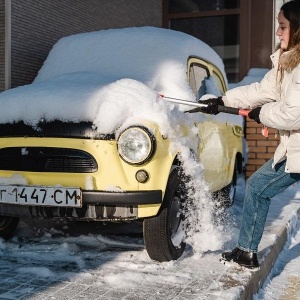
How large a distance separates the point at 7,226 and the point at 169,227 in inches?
56.5

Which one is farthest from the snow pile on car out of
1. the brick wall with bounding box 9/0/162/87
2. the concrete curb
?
the brick wall with bounding box 9/0/162/87

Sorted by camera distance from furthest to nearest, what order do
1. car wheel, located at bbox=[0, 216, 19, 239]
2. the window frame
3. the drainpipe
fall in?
the window frame
the drainpipe
car wheel, located at bbox=[0, 216, 19, 239]

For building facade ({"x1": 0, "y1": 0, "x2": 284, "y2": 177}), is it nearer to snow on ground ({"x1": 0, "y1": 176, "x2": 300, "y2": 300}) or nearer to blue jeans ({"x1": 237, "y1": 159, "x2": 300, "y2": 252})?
snow on ground ({"x1": 0, "y1": 176, "x2": 300, "y2": 300})

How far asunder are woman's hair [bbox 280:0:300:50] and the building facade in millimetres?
5405

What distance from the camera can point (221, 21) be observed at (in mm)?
12578

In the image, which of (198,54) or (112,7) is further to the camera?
(112,7)

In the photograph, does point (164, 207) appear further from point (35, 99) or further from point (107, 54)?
point (107, 54)

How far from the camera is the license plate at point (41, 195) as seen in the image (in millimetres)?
3350

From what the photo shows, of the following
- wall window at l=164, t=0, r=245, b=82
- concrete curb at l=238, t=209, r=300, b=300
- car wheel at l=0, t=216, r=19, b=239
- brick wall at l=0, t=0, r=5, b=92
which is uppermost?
wall window at l=164, t=0, r=245, b=82

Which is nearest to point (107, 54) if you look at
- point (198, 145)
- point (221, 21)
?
point (198, 145)

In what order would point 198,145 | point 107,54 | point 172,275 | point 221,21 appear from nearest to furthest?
point 172,275
point 198,145
point 107,54
point 221,21

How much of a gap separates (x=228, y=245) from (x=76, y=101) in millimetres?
1611

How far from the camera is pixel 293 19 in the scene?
3164 millimetres

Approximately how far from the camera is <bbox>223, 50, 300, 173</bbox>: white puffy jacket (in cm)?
301
